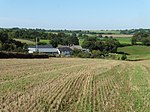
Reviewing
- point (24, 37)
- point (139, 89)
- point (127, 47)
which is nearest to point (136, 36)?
point (127, 47)

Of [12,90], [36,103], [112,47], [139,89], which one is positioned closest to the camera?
[36,103]

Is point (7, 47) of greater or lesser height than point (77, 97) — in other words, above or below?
below

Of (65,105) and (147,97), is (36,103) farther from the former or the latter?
(147,97)

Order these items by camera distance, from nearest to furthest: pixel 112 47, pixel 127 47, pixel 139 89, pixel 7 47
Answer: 1. pixel 139 89
2. pixel 7 47
3. pixel 112 47
4. pixel 127 47

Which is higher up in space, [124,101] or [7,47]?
[124,101]

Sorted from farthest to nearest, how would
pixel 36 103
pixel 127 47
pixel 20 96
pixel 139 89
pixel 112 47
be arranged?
pixel 127 47
pixel 112 47
pixel 139 89
pixel 20 96
pixel 36 103

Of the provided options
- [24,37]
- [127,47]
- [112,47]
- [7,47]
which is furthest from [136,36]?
[7,47]

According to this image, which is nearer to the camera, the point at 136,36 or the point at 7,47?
the point at 7,47

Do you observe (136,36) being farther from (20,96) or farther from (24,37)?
(20,96)

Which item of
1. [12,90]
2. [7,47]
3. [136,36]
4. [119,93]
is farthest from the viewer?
[136,36]

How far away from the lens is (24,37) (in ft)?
467

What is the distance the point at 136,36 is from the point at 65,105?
145 m

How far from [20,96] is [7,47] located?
7049 cm

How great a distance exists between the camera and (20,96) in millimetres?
16000
